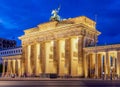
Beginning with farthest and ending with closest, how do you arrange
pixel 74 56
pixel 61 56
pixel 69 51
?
pixel 61 56, pixel 74 56, pixel 69 51

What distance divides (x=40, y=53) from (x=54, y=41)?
7630mm

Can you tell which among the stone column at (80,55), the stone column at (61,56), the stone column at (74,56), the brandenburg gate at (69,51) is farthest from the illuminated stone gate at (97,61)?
the stone column at (61,56)

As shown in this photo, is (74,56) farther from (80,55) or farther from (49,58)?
(49,58)

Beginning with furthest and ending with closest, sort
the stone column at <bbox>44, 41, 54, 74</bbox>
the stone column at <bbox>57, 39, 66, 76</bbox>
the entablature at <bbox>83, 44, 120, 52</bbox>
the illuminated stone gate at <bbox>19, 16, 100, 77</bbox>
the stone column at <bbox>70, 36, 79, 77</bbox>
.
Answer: the stone column at <bbox>44, 41, 54, 74</bbox> → the stone column at <bbox>57, 39, 66, 76</bbox> → the stone column at <bbox>70, 36, 79, 77</bbox> → the illuminated stone gate at <bbox>19, 16, 100, 77</bbox> → the entablature at <bbox>83, 44, 120, 52</bbox>

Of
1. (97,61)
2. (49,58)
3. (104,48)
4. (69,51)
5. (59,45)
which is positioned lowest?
(97,61)

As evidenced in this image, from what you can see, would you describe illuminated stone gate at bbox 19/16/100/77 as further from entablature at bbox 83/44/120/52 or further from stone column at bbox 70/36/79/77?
entablature at bbox 83/44/120/52

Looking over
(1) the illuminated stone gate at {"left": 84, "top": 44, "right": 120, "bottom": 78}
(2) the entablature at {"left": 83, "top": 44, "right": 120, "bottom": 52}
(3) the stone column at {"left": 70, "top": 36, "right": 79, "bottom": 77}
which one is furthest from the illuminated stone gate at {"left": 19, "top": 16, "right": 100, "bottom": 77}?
(2) the entablature at {"left": 83, "top": 44, "right": 120, "bottom": 52}

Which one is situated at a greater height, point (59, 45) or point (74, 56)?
point (59, 45)

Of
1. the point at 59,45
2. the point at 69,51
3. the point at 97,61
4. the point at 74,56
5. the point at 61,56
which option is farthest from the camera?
the point at 61,56

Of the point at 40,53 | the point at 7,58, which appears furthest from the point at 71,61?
the point at 7,58

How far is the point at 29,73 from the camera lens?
259ft

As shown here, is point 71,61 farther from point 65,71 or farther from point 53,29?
point 53,29

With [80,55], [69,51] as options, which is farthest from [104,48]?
[69,51]

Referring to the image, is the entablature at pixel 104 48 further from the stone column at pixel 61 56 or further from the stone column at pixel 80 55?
the stone column at pixel 61 56
